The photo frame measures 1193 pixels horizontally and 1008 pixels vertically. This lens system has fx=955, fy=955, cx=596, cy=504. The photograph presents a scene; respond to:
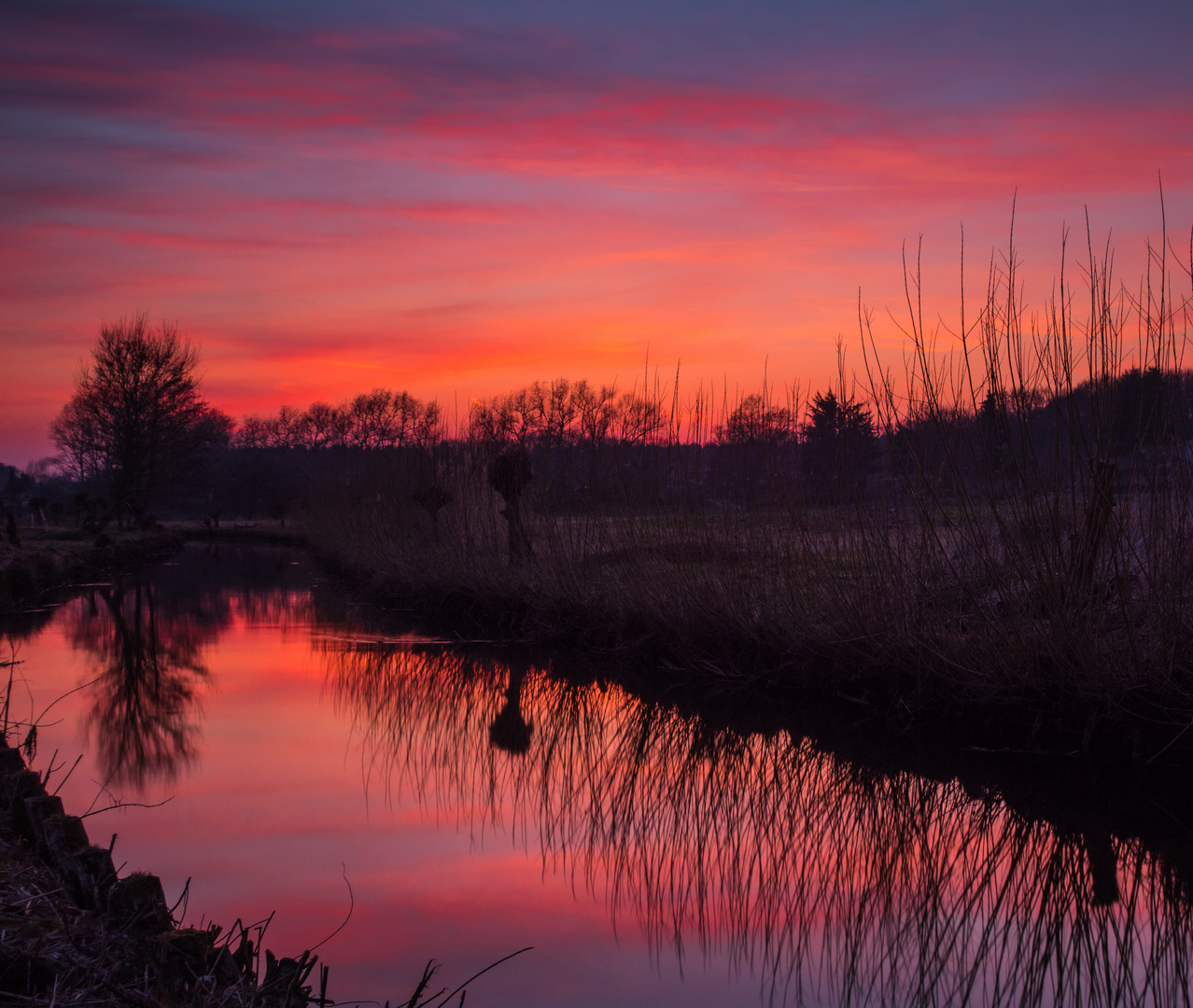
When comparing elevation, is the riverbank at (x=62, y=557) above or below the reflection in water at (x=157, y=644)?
above

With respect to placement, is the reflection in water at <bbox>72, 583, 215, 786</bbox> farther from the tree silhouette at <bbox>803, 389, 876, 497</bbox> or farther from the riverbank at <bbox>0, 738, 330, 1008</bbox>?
the tree silhouette at <bbox>803, 389, 876, 497</bbox>

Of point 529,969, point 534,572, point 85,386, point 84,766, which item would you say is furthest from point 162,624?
point 85,386

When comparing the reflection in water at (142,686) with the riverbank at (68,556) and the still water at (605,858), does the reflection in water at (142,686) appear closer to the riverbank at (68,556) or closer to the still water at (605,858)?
the still water at (605,858)

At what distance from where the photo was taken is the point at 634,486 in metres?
9.97

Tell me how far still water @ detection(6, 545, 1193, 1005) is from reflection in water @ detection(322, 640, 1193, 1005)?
15 millimetres

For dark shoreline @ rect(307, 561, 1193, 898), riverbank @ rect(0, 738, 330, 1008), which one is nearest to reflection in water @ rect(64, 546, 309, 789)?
riverbank @ rect(0, 738, 330, 1008)

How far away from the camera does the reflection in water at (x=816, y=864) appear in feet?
11.8

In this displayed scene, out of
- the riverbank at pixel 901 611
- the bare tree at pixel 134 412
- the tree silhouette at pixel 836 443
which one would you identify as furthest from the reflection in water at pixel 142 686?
the bare tree at pixel 134 412

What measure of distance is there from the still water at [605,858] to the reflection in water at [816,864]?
Result: 15mm

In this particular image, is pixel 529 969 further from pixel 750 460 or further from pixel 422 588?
pixel 422 588

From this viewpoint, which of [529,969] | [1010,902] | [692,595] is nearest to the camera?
[529,969]

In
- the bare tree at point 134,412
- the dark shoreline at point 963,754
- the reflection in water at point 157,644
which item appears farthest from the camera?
the bare tree at point 134,412

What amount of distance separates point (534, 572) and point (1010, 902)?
27.2 ft

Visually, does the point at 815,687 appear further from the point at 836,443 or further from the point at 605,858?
the point at 605,858
